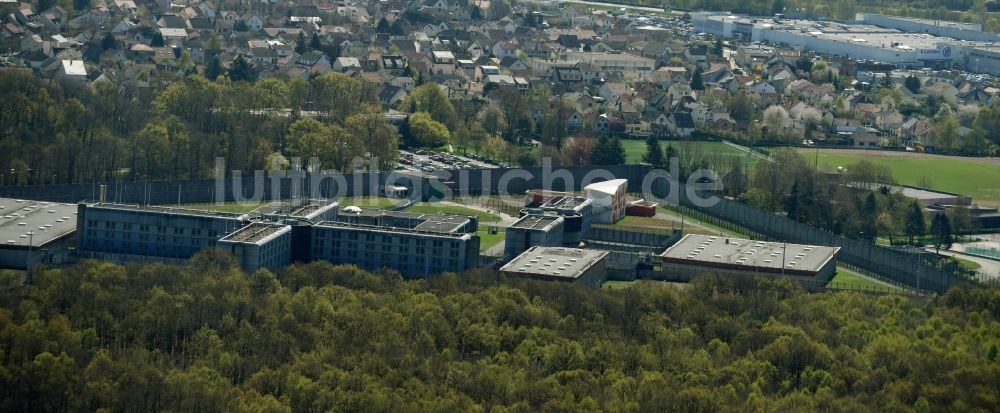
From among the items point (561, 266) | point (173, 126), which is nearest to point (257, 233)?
point (561, 266)

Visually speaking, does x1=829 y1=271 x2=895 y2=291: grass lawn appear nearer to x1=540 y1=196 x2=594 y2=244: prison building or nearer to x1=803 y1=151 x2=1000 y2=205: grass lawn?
x1=540 y1=196 x2=594 y2=244: prison building

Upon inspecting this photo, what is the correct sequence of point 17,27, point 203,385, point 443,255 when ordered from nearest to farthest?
point 203,385, point 443,255, point 17,27

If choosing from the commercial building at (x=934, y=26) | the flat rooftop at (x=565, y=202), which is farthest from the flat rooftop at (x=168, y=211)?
the commercial building at (x=934, y=26)

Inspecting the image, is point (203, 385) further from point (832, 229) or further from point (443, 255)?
point (832, 229)

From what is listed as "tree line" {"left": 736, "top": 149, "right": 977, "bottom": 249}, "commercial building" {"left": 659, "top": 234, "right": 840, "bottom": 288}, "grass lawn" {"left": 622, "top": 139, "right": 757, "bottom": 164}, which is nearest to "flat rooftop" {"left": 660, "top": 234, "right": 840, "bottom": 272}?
→ "commercial building" {"left": 659, "top": 234, "right": 840, "bottom": 288}

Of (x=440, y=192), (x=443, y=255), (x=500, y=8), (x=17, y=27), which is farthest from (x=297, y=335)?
(x=500, y=8)

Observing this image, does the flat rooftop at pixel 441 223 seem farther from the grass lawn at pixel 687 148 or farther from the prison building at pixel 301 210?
the grass lawn at pixel 687 148
